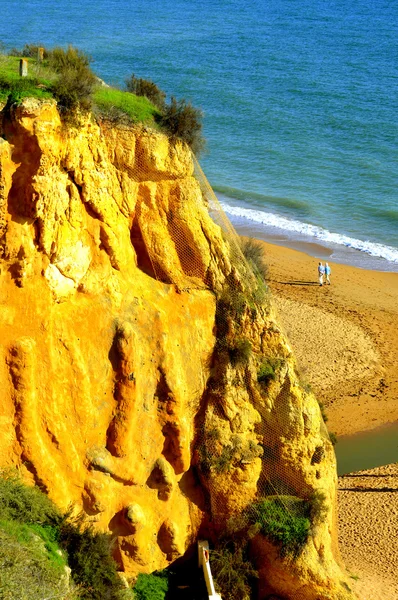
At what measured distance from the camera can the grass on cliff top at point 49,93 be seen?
47.7 feet

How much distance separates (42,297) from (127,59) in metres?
65.2

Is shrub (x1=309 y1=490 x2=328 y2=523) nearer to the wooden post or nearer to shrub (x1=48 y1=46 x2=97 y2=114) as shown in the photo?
shrub (x1=48 y1=46 x2=97 y2=114)

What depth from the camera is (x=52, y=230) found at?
14.6m

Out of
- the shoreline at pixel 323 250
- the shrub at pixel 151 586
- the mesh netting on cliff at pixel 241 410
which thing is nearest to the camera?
the shrub at pixel 151 586

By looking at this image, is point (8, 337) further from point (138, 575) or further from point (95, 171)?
point (138, 575)

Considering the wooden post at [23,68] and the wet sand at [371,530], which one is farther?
the wet sand at [371,530]

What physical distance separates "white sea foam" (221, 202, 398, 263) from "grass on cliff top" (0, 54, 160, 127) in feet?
92.7

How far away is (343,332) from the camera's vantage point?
111 feet

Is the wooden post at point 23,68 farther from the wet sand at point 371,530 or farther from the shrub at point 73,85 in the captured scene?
the wet sand at point 371,530

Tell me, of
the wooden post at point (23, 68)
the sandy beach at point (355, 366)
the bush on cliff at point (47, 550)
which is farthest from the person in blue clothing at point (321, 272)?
the wooden post at point (23, 68)

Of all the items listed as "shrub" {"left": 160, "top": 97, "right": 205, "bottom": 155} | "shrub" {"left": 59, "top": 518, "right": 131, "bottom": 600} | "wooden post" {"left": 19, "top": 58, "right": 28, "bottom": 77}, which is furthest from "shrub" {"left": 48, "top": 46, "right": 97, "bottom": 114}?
"shrub" {"left": 59, "top": 518, "right": 131, "bottom": 600}

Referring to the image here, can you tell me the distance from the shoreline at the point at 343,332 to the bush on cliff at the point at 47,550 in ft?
37.8

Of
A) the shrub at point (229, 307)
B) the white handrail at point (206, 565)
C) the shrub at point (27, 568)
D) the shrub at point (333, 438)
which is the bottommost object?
the shrub at point (333, 438)

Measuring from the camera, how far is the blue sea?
160 feet
